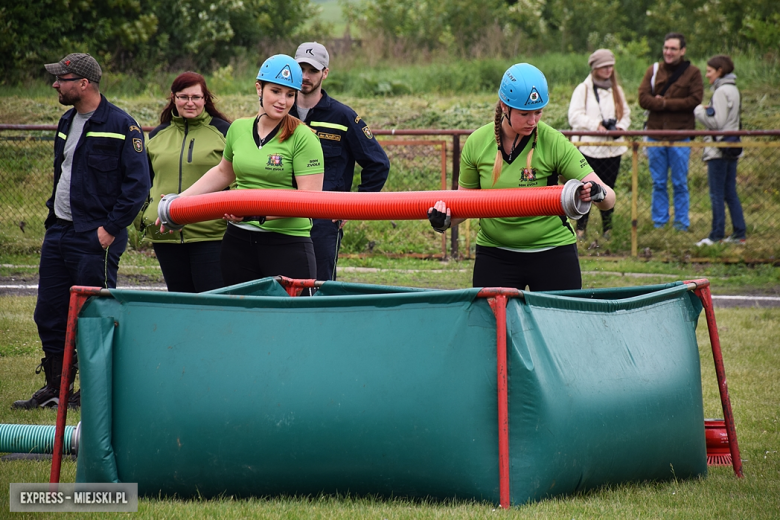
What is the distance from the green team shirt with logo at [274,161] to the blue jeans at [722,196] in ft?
25.7

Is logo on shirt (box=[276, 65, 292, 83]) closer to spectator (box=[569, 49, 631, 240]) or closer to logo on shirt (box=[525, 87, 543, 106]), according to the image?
logo on shirt (box=[525, 87, 543, 106])

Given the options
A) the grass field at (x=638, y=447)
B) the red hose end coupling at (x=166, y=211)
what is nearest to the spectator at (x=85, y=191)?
the grass field at (x=638, y=447)

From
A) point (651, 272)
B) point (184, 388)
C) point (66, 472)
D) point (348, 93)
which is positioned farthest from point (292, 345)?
point (348, 93)

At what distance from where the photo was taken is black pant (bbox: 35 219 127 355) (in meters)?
5.72

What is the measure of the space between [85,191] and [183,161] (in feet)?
2.32

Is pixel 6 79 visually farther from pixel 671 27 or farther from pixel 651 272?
pixel 671 27

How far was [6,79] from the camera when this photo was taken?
19797 mm

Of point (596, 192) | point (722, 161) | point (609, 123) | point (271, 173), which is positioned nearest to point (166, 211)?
point (271, 173)

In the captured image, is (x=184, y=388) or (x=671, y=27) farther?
(x=671, y=27)

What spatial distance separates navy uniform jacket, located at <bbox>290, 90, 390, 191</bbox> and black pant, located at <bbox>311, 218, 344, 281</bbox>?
25 cm

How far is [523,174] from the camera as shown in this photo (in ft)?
15.8

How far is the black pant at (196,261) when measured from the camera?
19.8ft

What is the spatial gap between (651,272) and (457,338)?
294 inches

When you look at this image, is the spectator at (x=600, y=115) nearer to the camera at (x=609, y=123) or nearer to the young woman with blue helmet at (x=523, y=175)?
the camera at (x=609, y=123)
